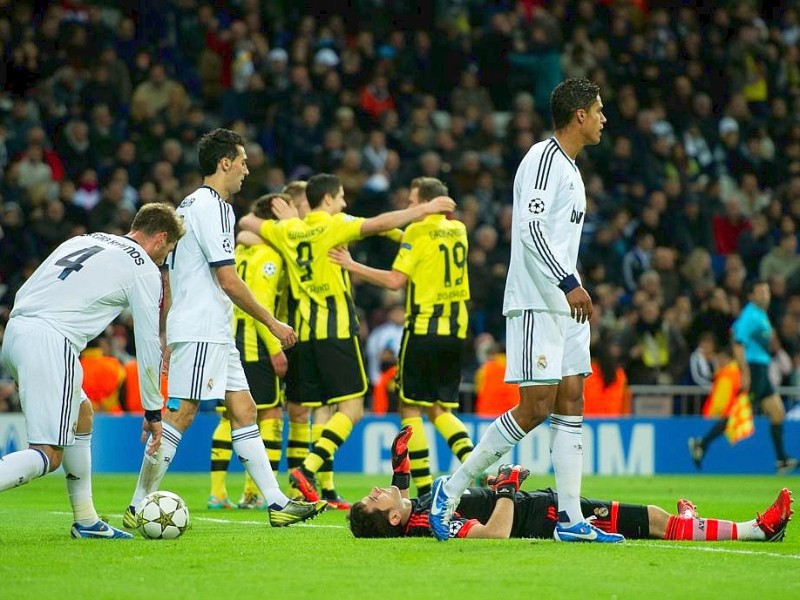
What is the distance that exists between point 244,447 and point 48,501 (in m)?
4.09

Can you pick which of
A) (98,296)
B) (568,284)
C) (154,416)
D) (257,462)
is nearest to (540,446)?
(257,462)

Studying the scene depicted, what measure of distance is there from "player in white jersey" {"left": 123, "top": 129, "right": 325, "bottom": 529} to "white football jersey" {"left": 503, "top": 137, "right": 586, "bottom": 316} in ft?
5.81

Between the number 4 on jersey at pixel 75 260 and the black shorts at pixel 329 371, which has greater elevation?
the number 4 on jersey at pixel 75 260

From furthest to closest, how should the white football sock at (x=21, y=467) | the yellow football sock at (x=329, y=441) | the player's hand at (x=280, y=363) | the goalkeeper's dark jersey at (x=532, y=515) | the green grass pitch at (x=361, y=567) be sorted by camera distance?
the player's hand at (x=280, y=363) → the yellow football sock at (x=329, y=441) → the goalkeeper's dark jersey at (x=532, y=515) → the white football sock at (x=21, y=467) → the green grass pitch at (x=361, y=567)

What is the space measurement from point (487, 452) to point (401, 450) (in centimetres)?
68

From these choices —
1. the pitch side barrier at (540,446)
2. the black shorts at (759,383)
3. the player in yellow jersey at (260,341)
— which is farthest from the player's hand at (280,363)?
the black shorts at (759,383)

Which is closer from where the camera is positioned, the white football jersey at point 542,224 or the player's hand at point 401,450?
the white football jersey at point 542,224

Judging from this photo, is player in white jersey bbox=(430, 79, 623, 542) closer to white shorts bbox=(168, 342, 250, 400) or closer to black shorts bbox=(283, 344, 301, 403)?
white shorts bbox=(168, 342, 250, 400)

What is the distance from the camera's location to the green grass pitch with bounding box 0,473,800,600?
236 inches

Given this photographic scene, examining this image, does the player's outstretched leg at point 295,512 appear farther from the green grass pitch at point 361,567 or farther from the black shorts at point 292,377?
the black shorts at point 292,377

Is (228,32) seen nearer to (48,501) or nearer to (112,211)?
(112,211)

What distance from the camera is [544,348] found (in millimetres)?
7602

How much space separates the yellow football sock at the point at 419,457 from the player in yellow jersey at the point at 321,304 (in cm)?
48

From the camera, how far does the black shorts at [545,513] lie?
801cm
